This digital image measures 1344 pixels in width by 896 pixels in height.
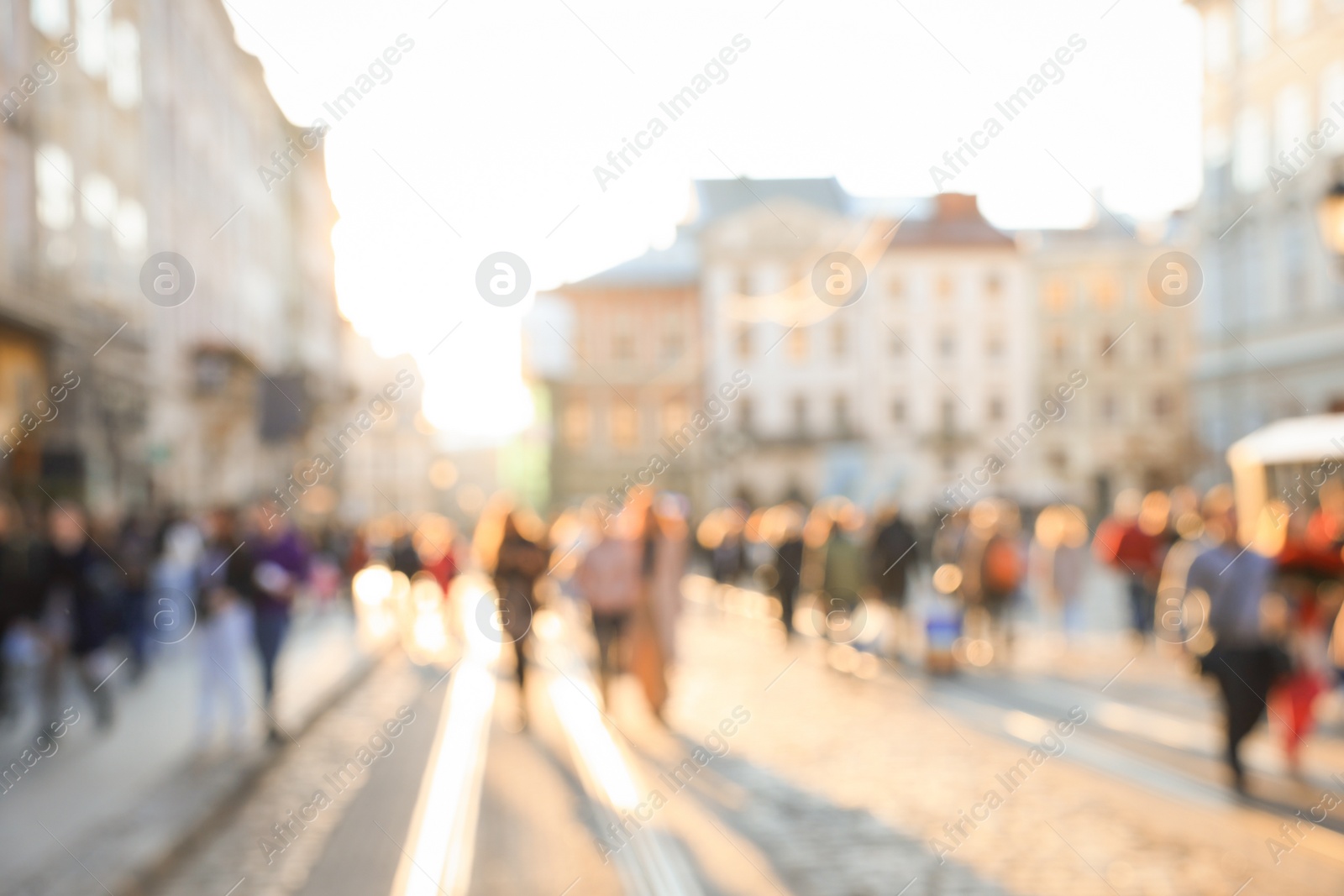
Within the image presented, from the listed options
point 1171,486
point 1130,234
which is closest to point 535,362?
point 1130,234

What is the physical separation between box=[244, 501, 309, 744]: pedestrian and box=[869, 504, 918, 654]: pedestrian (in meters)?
7.85

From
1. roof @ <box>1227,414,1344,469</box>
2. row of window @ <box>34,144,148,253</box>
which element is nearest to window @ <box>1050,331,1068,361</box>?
roof @ <box>1227,414,1344,469</box>

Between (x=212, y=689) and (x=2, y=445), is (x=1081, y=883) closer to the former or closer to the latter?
(x=212, y=689)

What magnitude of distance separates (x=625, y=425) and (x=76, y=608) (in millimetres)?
57404

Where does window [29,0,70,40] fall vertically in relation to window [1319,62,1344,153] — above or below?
above

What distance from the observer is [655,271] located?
231 ft

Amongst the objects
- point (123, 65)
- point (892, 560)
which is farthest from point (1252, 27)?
point (123, 65)

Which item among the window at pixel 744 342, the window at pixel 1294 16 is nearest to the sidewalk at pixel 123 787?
the window at pixel 1294 16

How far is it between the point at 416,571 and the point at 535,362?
4891 centimetres

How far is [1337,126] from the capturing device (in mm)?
33312

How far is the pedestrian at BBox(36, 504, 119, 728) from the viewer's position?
39.4ft

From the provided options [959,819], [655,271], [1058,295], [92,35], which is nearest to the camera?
[959,819]

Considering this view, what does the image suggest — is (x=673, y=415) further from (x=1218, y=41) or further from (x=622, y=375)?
(x=1218, y=41)

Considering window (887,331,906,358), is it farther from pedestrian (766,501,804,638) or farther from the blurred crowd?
pedestrian (766,501,804,638)
